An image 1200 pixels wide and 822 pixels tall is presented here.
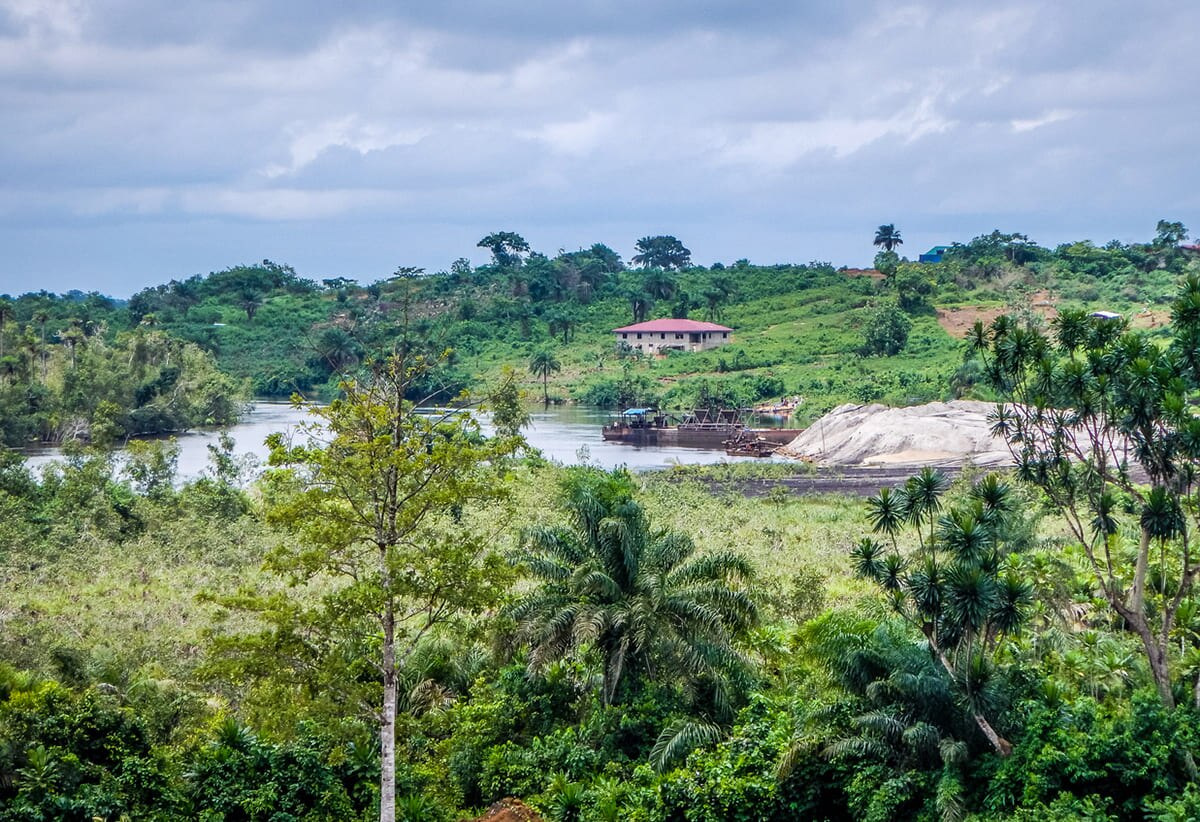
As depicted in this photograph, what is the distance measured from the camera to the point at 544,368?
321 feet

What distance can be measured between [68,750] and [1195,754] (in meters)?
15.9

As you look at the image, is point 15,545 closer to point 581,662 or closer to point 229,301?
point 581,662

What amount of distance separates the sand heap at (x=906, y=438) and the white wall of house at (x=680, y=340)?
35.3 m

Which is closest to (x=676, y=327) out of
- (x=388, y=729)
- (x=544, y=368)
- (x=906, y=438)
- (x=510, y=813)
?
(x=544, y=368)

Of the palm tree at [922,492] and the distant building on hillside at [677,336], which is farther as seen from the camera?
the distant building on hillside at [677,336]

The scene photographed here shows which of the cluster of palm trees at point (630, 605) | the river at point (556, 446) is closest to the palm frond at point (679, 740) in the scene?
the cluster of palm trees at point (630, 605)

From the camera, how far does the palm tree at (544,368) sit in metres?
96.4

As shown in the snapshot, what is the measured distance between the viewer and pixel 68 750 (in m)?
17.4

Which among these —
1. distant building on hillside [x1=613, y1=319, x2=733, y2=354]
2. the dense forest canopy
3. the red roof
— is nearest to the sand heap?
the dense forest canopy

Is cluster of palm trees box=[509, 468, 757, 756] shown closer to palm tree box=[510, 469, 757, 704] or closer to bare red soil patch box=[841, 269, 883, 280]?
palm tree box=[510, 469, 757, 704]

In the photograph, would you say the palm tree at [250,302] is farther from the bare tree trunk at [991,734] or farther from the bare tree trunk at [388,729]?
the bare tree trunk at [991,734]

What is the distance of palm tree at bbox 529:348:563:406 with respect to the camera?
9644 centimetres

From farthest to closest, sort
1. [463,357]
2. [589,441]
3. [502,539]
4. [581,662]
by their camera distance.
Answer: [463,357]
[589,441]
[502,539]
[581,662]

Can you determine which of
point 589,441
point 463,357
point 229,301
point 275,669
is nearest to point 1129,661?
point 275,669
